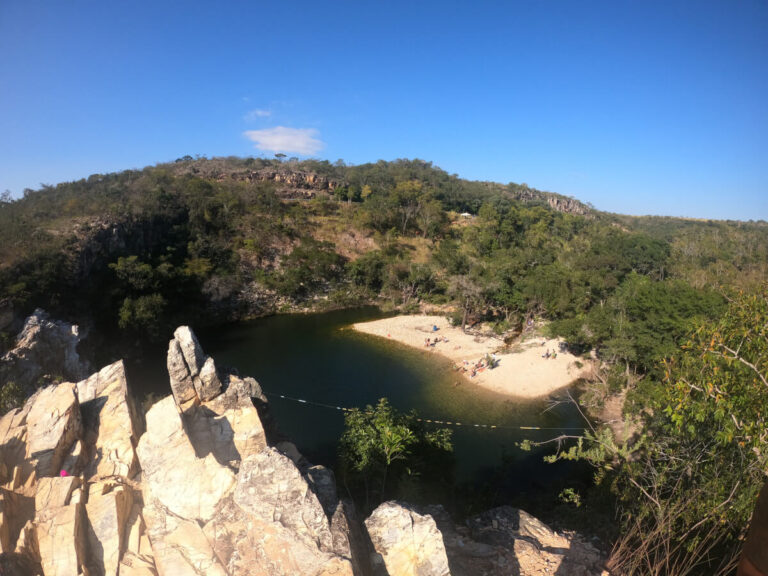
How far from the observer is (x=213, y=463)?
7152 mm

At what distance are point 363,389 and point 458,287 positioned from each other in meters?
15.1

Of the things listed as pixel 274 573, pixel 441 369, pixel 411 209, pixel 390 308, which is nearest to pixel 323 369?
pixel 441 369

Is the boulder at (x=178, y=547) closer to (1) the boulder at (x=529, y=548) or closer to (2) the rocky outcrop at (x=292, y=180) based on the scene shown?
(1) the boulder at (x=529, y=548)

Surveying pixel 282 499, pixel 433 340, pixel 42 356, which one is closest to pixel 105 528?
pixel 282 499

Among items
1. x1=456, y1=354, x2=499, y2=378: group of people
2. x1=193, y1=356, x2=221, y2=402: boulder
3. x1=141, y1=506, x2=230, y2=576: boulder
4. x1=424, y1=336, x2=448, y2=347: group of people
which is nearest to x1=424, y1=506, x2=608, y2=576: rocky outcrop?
x1=141, y1=506, x2=230, y2=576: boulder

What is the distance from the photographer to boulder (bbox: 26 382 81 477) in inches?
299

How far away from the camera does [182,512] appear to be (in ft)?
22.2

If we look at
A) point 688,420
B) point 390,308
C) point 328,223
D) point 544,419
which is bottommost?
point 544,419

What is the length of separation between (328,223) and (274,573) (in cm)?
5442

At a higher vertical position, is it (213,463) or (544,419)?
(213,463)

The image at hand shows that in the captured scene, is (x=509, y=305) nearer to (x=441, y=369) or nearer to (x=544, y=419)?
(x=441, y=369)

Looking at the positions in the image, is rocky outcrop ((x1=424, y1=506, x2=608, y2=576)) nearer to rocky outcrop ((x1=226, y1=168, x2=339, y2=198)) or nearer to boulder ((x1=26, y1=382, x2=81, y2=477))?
boulder ((x1=26, y1=382, x2=81, y2=477))

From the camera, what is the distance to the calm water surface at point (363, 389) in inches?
696

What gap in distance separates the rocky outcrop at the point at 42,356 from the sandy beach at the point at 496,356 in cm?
2020
